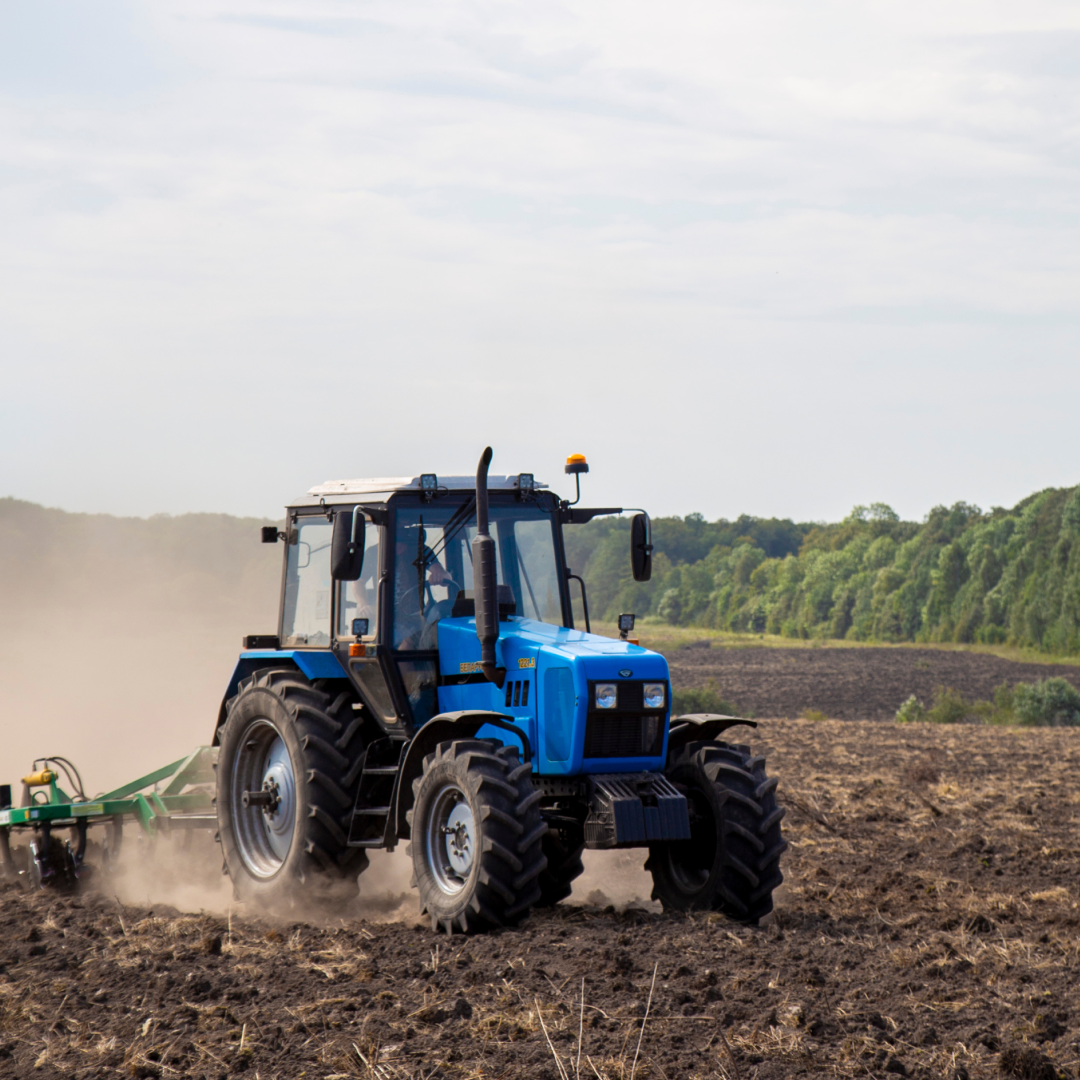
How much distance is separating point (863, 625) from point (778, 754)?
56862mm

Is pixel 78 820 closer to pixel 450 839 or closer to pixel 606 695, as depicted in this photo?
pixel 450 839

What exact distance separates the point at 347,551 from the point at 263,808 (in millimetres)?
2491

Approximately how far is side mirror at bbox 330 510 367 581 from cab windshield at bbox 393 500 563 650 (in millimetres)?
590

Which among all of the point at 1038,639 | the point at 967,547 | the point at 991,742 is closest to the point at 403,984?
the point at 991,742

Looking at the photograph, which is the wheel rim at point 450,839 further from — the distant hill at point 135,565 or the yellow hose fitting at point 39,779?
the distant hill at point 135,565

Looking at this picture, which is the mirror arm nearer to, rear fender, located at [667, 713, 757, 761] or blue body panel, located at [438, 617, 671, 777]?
blue body panel, located at [438, 617, 671, 777]

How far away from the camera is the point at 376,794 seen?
29.4 ft

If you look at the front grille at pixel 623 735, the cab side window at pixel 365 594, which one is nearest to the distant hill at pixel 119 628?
the cab side window at pixel 365 594

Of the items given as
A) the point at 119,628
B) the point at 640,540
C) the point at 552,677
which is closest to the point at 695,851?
the point at 552,677

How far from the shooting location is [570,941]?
721 centimetres

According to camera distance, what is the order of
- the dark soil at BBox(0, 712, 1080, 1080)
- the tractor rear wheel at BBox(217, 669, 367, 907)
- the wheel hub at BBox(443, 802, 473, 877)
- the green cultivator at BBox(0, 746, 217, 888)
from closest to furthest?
the dark soil at BBox(0, 712, 1080, 1080)
the wheel hub at BBox(443, 802, 473, 877)
the tractor rear wheel at BBox(217, 669, 367, 907)
the green cultivator at BBox(0, 746, 217, 888)

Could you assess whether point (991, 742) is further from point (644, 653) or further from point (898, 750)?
point (644, 653)

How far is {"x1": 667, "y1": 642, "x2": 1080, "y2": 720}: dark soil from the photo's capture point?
33.6 m

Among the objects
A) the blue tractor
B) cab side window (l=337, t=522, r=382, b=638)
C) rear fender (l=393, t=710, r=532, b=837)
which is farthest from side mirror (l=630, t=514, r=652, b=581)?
cab side window (l=337, t=522, r=382, b=638)
